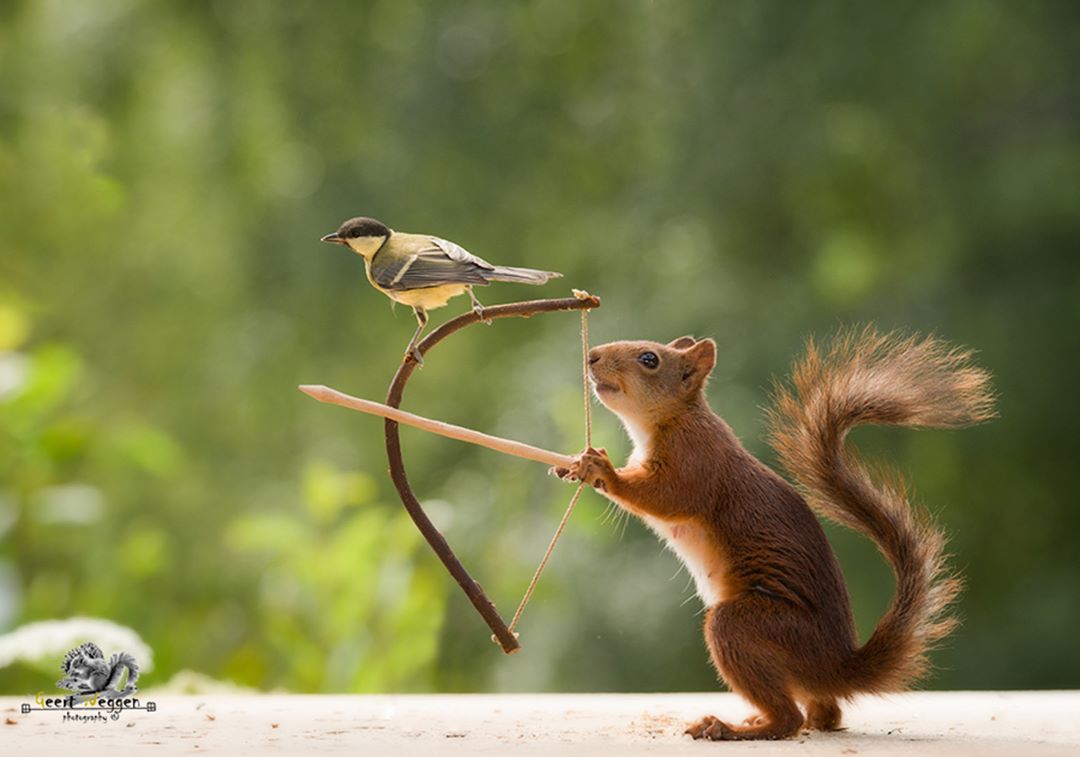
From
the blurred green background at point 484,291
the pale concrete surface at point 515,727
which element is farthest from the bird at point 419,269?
the blurred green background at point 484,291

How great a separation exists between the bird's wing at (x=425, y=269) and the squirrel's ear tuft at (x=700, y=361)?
29 centimetres

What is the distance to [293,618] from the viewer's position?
3.08 metres

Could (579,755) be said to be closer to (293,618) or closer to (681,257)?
(293,618)

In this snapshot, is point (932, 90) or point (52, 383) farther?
point (932, 90)

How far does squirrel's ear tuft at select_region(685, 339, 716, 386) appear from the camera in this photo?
63.7 inches

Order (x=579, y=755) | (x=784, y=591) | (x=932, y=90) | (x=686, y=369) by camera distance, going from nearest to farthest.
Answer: (x=579, y=755) → (x=784, y=591) → (x=686, y=369) → (x=932, y=90)

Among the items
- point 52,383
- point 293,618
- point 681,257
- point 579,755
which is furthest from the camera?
point 681,257

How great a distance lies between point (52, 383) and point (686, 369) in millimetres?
1708

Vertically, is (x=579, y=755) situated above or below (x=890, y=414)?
below

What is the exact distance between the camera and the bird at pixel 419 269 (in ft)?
4.88

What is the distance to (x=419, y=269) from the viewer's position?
150 centimetres

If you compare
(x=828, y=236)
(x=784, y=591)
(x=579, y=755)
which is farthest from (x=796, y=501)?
(x=828, y=236)
